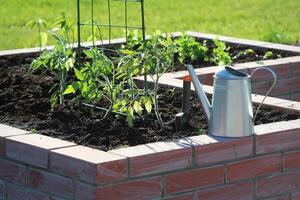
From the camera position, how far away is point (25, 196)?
4.86 meters

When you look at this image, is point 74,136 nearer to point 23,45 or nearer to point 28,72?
point 28,72

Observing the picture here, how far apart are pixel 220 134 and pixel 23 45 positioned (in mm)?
5624

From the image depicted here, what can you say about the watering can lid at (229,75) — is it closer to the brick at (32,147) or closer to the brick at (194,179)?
the brick at (194,179)

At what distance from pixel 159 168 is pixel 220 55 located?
2.78 m

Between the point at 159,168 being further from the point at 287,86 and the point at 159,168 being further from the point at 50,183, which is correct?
the point at 287,86

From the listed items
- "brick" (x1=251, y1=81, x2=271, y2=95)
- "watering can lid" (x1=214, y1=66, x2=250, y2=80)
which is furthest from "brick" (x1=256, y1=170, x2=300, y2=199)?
"brick" (x1=251, y1=81, x2=271, y2=95)

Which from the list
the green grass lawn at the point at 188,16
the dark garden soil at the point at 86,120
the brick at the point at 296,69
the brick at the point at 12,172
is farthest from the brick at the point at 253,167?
the green grass lawn at the point at 188,16

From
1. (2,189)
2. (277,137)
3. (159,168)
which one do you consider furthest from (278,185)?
(2,189)

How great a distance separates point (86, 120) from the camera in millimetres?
5438

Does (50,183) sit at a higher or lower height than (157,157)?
lower

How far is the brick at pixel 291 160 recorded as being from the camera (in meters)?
5.00

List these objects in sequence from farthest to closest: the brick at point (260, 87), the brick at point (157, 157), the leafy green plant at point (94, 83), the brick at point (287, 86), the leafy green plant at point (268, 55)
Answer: the leafy green plant at point (268, 55) < the brick at point (287, 86) < the brick at point (260, 87) < the leafy green plant at point (94, 83) < the brick at point (157, 157)

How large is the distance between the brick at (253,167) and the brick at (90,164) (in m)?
0.66

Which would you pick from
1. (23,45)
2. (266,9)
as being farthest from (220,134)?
(266,9)
